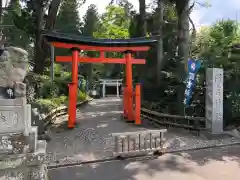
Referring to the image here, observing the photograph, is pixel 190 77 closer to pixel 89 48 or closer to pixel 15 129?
pixel 89 48

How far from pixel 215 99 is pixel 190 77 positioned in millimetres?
1234

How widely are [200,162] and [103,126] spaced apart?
552 cm

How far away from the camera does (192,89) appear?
392 inches

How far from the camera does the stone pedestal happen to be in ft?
12.1

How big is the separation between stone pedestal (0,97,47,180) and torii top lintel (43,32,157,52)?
24.6ft

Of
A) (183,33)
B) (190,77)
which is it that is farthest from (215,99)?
(183,33)

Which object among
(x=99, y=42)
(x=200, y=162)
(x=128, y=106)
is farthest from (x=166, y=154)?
(x=99, y=42)

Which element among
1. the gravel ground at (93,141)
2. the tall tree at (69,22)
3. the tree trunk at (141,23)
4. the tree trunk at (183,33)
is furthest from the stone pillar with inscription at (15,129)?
the tall tree at (69,22)

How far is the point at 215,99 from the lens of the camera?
9047 mm

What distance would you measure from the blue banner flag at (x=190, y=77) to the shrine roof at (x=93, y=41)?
11.1 ft

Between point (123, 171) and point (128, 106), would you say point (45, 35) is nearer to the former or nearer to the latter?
point (128, 106)

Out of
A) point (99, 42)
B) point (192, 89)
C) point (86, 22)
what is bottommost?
point (192, 89)

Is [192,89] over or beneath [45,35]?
beneath

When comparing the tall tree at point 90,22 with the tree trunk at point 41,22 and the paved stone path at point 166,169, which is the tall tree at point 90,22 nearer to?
the tree trunk at point 41,22
